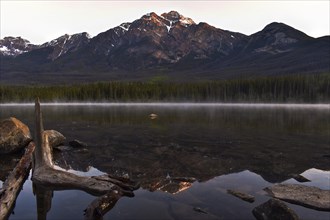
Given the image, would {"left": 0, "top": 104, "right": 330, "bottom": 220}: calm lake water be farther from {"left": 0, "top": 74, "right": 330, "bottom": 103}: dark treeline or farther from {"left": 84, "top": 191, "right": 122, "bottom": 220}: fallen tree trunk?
{"left": 0, "top": 74, "right": 330, "bottom": 103}: dark treeline

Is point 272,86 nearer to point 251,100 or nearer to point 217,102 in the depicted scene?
point 251,100

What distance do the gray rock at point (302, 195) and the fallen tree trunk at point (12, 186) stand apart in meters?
13.8

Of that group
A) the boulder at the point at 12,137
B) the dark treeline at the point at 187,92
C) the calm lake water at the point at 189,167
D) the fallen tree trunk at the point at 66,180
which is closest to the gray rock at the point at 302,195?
the calm lake water at the point at 189,167

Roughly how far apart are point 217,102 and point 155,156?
139102 mm

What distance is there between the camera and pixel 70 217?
15352mm

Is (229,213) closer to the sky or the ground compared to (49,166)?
closer to the ground

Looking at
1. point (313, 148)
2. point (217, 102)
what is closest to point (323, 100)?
point (217, 102)

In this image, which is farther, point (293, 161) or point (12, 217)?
point (293, 161)

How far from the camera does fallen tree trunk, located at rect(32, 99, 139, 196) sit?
1850cm

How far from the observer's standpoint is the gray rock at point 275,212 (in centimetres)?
1428

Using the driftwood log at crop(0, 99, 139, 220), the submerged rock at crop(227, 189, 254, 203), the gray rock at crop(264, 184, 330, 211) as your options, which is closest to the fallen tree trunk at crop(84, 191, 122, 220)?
the driftwood log at crop(0, 99, 139, 220)

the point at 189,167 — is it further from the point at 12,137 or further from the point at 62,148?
the point at 12,137

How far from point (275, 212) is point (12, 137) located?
79.2 ft

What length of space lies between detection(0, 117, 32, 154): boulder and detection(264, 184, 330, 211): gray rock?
71.8 ft
